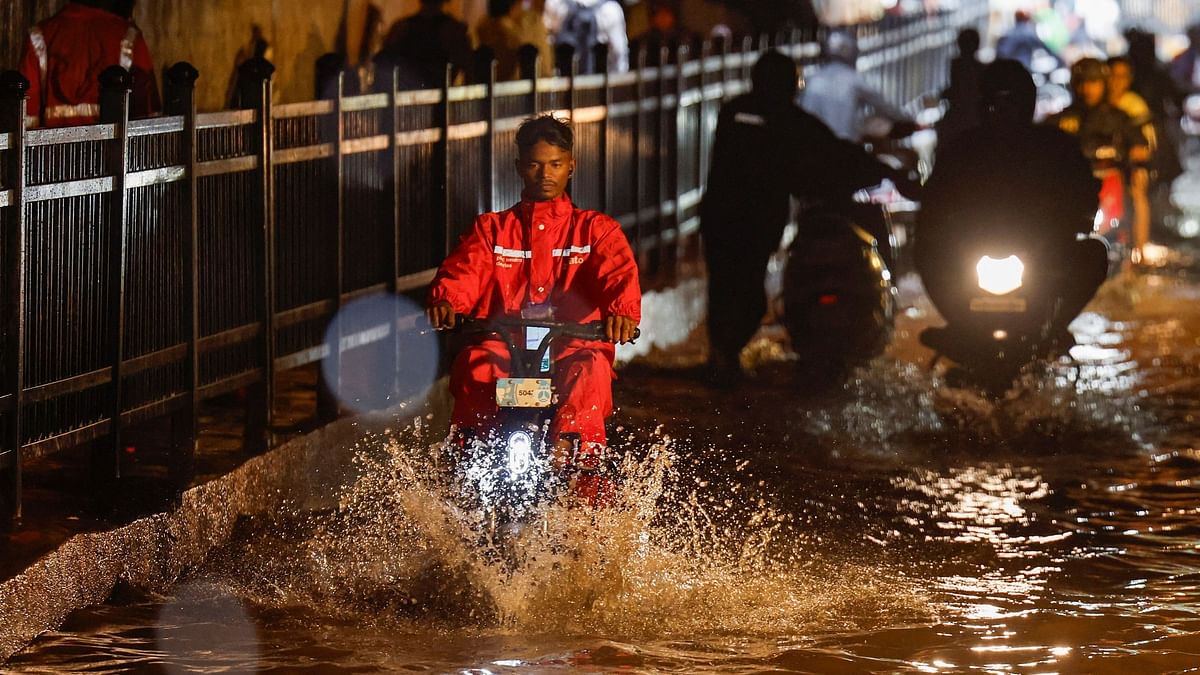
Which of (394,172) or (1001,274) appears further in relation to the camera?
(1001,274)

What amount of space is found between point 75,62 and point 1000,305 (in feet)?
16.0

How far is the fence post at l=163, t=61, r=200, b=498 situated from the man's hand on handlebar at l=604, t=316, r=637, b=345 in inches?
79.8

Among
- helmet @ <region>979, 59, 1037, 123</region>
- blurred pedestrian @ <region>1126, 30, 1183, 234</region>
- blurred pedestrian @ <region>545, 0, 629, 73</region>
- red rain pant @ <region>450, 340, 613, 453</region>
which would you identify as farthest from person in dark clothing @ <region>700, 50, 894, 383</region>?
blurred pedestrian @ <region>1126, 30, 1183, 234</region>

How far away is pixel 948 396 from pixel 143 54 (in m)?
4.59

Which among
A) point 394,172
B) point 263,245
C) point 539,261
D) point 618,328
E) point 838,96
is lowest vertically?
point 618,328

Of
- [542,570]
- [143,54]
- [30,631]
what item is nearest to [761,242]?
[143,54]

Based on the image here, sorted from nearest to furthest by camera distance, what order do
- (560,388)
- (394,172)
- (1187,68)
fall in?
(560,388)
(394,172)
(1187,68)

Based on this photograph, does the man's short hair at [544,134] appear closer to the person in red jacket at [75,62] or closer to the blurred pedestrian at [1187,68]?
the person in red jacket at [75,62]

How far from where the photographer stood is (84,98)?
1064 centimetres

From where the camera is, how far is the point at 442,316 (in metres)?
6.89

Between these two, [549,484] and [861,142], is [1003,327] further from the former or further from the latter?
[549,484]

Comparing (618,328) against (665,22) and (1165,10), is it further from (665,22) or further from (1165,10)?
(1165,10)

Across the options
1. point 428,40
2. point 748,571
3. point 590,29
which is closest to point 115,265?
point 748,571

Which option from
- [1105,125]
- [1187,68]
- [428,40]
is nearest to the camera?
[428,40]
